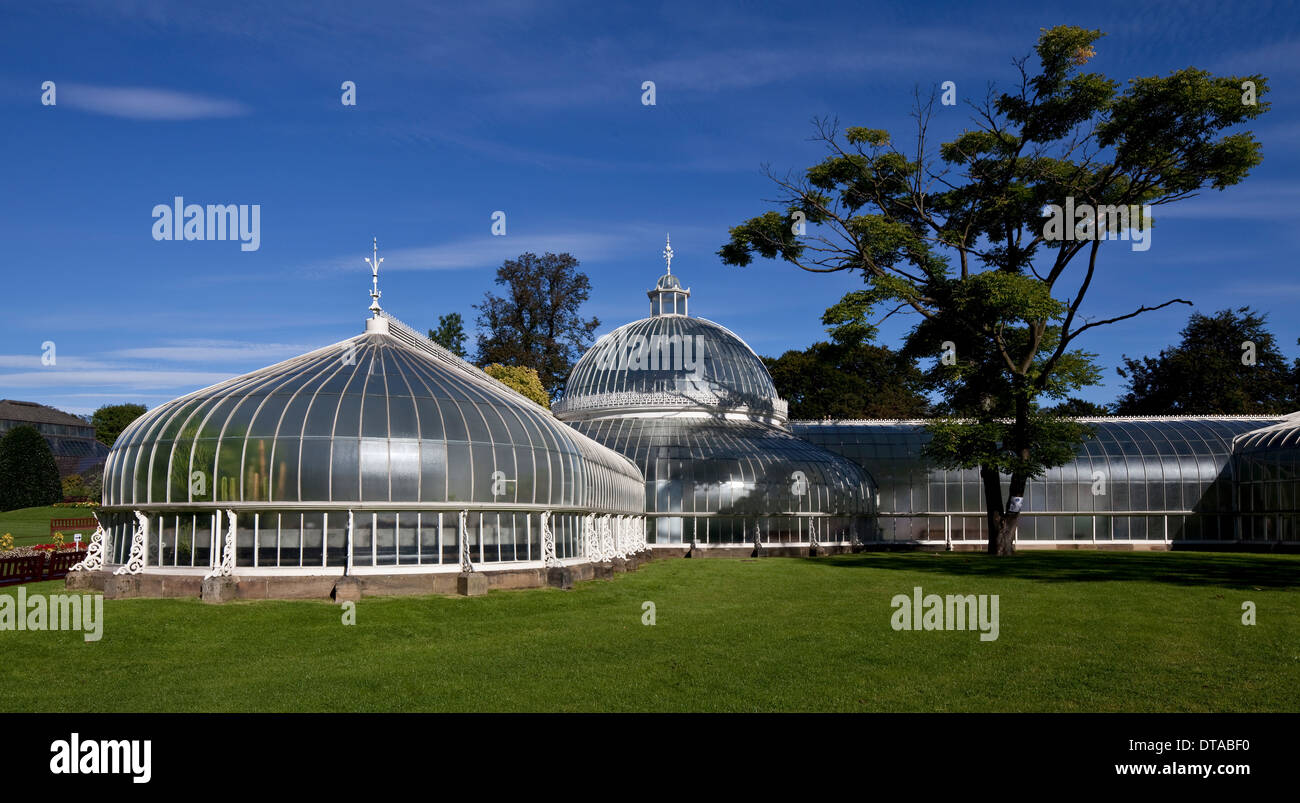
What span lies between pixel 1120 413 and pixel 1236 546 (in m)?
32.7

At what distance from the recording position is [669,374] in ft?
173

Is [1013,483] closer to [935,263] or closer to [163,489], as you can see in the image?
[935,263]

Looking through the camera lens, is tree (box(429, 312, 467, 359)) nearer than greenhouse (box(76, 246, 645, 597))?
No

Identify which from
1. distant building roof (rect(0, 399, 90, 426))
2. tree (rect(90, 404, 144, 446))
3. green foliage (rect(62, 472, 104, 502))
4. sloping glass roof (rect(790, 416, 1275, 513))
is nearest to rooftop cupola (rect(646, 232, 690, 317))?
sloping glass roof (rect(790, 416, 1275, 513))

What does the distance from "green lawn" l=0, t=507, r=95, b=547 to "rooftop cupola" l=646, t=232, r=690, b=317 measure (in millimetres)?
31624

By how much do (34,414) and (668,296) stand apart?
10501 centimetres

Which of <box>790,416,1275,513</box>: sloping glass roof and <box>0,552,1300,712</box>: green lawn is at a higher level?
Result: <box>790,416,1275,513</box>: sloping glass roof

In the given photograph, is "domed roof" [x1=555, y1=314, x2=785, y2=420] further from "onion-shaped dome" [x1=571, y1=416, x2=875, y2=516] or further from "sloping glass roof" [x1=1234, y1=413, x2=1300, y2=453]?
"sloping glass roof" [x1=1234, y1=413, x2=1300, y2=453]

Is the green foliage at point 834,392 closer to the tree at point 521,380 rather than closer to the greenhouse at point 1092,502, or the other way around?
the greenhouse at point 1092,502

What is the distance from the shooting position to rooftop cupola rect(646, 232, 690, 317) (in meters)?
58.6

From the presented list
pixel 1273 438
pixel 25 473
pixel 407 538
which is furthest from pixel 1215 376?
pixel 25 473

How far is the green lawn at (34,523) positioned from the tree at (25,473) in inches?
99.7

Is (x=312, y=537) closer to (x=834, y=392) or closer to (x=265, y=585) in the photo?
(x=265, y=585)
